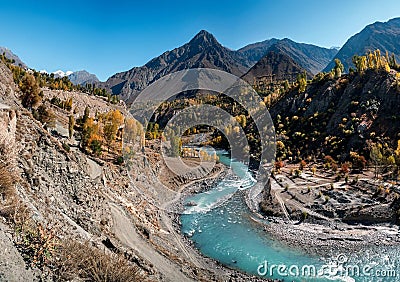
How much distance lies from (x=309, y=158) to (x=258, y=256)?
35951 millimetres

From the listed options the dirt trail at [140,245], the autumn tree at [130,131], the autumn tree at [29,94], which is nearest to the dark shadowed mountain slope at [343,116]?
the autumn tree at [130,131]

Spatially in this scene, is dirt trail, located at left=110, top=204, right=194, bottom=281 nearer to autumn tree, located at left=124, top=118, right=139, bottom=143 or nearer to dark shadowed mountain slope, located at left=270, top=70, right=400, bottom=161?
autumn tree, located at left=124, top=118, right=139, bottom=143

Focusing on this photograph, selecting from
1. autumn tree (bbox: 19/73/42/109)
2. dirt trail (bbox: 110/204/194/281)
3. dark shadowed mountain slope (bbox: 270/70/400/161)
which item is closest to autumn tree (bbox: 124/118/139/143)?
autumn tree (bbox: 19/73/42/109)

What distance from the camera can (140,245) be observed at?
17.2 metres

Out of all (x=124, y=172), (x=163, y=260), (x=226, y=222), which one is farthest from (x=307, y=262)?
(x=124, y=172)

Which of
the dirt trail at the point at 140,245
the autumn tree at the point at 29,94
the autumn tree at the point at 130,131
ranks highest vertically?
the autumn tree at the point at 29,94

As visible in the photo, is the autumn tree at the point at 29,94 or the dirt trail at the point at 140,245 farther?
the autumn tree at the point at 29,94

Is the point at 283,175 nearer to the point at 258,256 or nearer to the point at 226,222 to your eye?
the point at 226,222

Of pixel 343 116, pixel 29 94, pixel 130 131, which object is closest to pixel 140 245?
pixel 29 94

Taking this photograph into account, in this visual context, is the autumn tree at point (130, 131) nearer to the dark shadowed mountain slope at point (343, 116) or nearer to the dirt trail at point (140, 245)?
the dirt trail at point (140, 245)

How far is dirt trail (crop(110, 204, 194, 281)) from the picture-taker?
14467mm

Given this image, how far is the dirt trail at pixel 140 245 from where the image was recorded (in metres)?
14.5

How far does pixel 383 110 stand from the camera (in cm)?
5134

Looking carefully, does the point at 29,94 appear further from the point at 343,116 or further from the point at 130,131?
the point at 343,116
